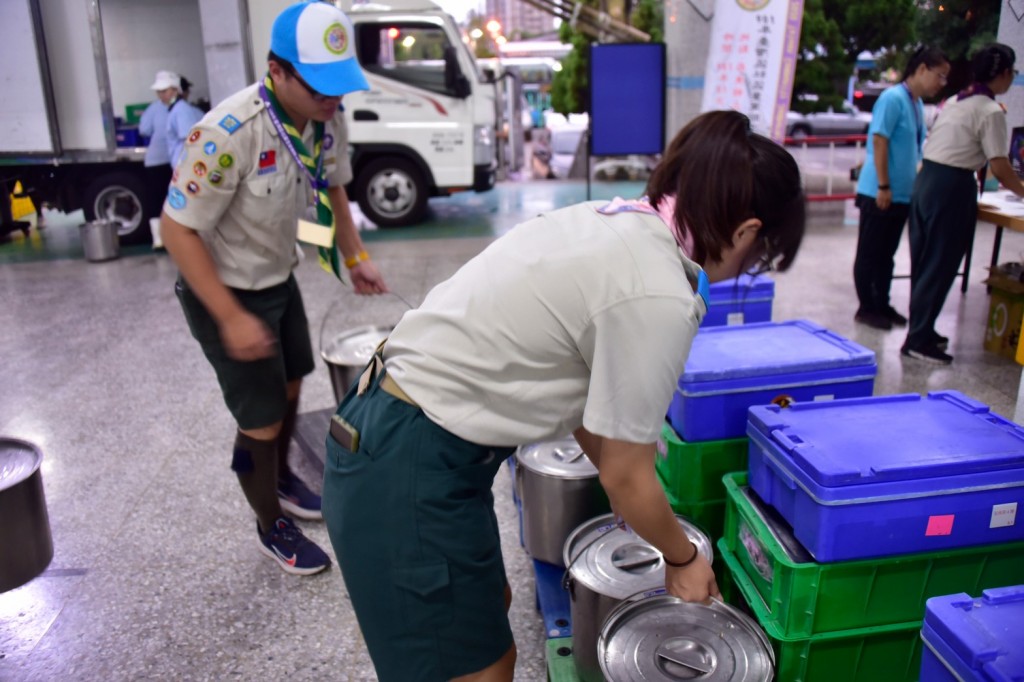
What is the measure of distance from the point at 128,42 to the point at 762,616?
31.3 ft

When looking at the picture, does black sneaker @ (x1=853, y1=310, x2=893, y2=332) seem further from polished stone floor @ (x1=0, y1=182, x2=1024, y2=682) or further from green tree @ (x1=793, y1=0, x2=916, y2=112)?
green tree @ (x1=793, y1=0, x2=916, y2=112)

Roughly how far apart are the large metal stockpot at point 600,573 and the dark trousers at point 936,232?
2.89 meters

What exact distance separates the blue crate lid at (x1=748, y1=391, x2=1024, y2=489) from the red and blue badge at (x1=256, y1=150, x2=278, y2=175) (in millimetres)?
1479

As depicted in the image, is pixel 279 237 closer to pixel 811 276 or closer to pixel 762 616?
pixel 762 616

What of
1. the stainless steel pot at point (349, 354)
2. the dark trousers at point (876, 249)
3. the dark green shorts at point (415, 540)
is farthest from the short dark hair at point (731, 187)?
the dark trousers at point (876, 249)

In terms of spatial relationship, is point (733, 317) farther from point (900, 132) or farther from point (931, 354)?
point (900, 132)

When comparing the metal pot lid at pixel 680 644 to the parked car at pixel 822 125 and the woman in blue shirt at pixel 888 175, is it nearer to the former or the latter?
the woman in blue shirt at pixel 888 175

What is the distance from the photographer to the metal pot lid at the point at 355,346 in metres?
3.18

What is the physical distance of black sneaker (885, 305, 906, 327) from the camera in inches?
195

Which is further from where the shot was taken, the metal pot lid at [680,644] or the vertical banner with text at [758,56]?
the vertical banner with text at [758,56]

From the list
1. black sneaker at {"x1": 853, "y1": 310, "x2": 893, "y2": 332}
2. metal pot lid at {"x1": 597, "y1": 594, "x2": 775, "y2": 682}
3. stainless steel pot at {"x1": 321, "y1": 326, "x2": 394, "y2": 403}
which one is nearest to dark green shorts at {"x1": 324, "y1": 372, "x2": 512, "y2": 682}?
metal pot lid at {"x1": 597, "y1": 594, "x2": 775, "y2": 682}

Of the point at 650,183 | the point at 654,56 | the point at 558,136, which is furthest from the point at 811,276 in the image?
the point at 558,136

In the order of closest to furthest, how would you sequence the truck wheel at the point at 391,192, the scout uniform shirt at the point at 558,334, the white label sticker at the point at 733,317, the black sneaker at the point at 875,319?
the scout uniform shirt at the point at 558,334, the white label sticker at the point at 733,317, the black sneaker at the point at 875,319, the truck wheel at the point at 391,192

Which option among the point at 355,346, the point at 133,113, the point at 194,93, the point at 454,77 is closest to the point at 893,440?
the point at 355,346
